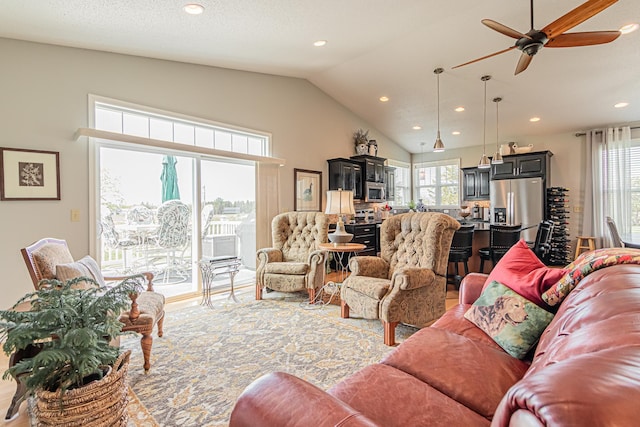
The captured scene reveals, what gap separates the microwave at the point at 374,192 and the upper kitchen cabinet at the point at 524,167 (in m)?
2.31

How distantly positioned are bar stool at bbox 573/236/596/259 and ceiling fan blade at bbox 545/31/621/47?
184 inches

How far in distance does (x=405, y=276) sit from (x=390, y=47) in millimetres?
3320

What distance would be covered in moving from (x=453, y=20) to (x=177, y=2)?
3013 mm

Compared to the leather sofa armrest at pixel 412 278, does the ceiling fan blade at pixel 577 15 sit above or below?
above

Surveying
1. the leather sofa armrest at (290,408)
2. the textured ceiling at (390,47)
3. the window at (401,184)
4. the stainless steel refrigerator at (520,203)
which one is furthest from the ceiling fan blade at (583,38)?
the window at (401,184)

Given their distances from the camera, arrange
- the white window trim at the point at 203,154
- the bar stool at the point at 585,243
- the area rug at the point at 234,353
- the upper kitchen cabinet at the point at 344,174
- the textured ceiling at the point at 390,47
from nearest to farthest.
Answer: the area rug at the point at 234,353, the textured ceiling at the point at 390,47, the white window trim at the point at 203,154, the bar stool at the point at 585,243, the upper kitchen cabinet at the point at 344,174

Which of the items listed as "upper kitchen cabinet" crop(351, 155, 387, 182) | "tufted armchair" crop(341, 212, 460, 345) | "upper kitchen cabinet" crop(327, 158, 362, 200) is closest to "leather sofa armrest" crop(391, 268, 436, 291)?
"tufted armchair" crop(341, 212, 460, 345)

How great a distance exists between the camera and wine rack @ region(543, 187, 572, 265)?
20.1 feet

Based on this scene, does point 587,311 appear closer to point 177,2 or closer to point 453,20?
point 177,2

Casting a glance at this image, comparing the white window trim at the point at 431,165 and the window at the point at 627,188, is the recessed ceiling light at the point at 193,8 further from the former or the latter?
the window at the point at 627,188

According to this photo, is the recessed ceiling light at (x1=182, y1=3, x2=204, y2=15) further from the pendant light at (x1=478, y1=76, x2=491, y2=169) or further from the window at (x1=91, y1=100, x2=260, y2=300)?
the pendant light at (x1=478, y1=76, x2=491, y2=169)

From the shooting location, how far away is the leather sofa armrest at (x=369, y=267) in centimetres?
320

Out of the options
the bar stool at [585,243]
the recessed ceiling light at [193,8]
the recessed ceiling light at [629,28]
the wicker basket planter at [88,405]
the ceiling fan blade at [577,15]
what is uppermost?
the recessed ceiling light at [629,28]

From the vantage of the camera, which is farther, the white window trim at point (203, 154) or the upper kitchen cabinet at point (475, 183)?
the upper kitchen cabinet at point (475, 183)
